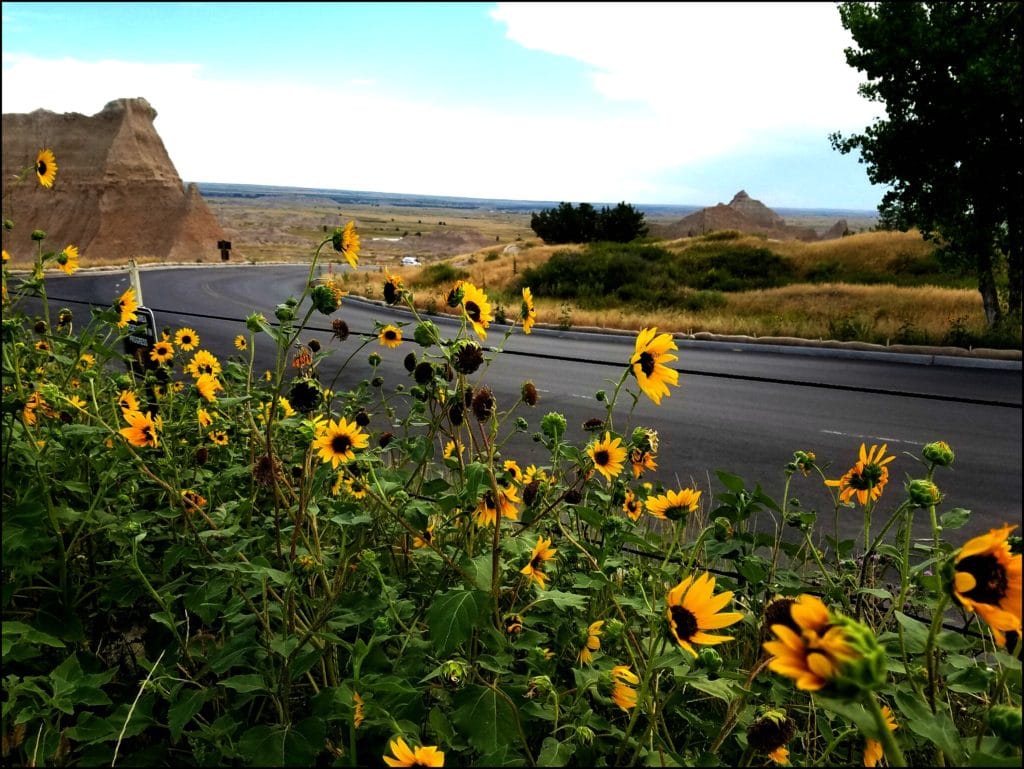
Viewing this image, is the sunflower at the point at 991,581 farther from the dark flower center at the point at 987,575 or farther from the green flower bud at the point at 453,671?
the green flower bud at the point at 453,671

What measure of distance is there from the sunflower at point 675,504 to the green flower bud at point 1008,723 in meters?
0.95

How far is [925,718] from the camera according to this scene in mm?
1044

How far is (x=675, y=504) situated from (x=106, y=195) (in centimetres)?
4694

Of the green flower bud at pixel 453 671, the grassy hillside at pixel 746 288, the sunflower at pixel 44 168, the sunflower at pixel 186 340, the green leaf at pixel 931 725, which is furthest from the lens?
the grassy hillside at pixel 746 288

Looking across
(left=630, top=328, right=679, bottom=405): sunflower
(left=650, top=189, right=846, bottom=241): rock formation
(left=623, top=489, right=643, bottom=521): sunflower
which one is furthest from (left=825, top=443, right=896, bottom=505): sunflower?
(left=650, top=189, right=846, bottom=241): rock formation

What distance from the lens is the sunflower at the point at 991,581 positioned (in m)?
0.81

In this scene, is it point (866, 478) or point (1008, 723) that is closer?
point (1008, 723)

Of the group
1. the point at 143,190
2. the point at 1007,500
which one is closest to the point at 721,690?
the point at 1007,500

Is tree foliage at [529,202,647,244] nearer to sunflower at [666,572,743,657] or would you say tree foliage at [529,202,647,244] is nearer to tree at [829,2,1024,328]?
tree at [829,2,1024,328]

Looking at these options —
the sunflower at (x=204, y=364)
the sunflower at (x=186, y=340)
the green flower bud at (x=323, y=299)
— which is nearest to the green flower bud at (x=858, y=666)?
the green flower bud at (x=323, y=299)

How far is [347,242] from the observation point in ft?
6.63

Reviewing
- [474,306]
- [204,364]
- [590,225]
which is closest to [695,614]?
[474,306]

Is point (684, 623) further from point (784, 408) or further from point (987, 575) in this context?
point (784, 408)

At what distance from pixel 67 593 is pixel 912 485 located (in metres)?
2.13
